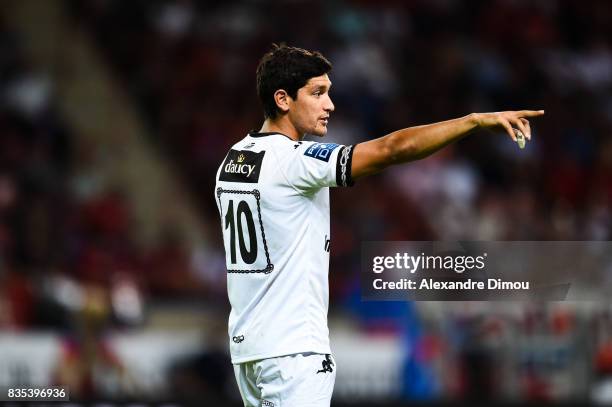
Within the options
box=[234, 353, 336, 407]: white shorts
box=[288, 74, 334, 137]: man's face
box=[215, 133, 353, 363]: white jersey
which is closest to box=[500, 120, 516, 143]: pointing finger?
box=[215, 133, 353, 363]: white jersey

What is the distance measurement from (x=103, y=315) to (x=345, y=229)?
7.95ft

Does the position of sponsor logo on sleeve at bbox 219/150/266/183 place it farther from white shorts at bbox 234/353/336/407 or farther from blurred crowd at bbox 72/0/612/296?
blurred crowd at bbox 72/0/612/296

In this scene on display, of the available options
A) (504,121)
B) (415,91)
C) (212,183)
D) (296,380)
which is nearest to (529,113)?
(504,121)

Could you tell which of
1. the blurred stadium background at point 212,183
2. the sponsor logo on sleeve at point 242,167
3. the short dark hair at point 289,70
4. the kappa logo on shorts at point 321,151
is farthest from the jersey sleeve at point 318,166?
the blurred stadium background at point 212,183

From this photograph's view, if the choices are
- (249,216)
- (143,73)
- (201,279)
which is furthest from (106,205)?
(249,216)

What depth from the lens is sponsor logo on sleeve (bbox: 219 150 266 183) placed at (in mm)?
4711

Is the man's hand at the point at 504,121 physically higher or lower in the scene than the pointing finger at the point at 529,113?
lower

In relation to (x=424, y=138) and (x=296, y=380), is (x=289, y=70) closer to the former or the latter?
(x=424, y=138)

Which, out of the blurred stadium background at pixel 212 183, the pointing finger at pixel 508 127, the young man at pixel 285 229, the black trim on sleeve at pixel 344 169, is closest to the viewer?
the pointing finger at pixel 508 127

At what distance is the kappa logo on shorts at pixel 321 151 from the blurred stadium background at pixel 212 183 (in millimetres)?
3845

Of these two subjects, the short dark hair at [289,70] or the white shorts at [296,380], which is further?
the short dark hair at [289,70]

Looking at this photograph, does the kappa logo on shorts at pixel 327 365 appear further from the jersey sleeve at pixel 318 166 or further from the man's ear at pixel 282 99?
the man's ear at pixel 282 99

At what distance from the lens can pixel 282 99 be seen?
4.83m

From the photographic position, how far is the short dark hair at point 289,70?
15.8ft
